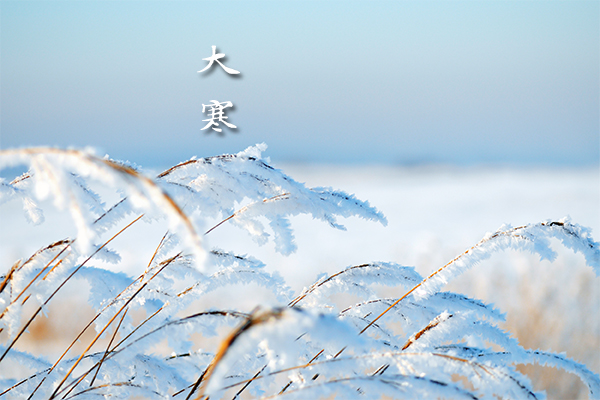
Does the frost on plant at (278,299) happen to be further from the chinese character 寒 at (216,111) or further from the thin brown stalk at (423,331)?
the chinese character 寒 at (216,111)

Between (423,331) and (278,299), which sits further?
(278,299)

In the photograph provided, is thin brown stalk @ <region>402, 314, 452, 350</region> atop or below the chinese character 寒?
below

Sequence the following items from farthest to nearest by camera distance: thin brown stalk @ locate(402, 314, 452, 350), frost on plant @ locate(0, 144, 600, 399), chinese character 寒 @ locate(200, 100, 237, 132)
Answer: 1. chinese character 寒 @ locate(200, 100, 237, 132)
2. thin brown stalk @ locate(402, 314, 452, 350)
3. frost on plant @ locate(0, 144, 600, 399)

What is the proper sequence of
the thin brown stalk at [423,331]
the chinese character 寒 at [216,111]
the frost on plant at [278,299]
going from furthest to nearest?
the chinese character 寒 at [216,111]
the thin brown stalk at [423,331]
the frost on plant at [278,299]

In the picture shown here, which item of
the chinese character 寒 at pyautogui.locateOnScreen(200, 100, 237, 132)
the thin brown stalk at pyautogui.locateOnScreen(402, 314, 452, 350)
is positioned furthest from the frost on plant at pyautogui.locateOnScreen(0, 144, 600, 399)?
the chinese character 寒 at pyautogui.locateOnScreen(200, 100, 237, 132)

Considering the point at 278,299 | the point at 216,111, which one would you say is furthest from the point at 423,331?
the point at 216,111

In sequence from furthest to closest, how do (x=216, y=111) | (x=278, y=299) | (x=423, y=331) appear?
(x=216, y=111) → (x=278, y=299) → (x=423, y=331)

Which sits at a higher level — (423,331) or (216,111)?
(216,111)

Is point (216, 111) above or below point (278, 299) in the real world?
above

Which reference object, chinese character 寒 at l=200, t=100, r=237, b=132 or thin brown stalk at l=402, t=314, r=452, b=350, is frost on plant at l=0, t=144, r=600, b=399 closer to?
thin brown stalk at l=402, t=314, r=452, b=350

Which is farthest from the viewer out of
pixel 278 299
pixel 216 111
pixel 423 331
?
pixel 216 111

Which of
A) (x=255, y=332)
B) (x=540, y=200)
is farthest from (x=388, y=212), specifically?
(x=255, y=332)

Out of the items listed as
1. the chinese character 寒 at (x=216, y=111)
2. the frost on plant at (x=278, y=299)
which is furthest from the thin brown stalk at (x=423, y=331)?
the chinese character 寒 at (x=216, y=111)

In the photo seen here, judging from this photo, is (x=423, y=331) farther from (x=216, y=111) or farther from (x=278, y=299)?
(x=216, y=111)
